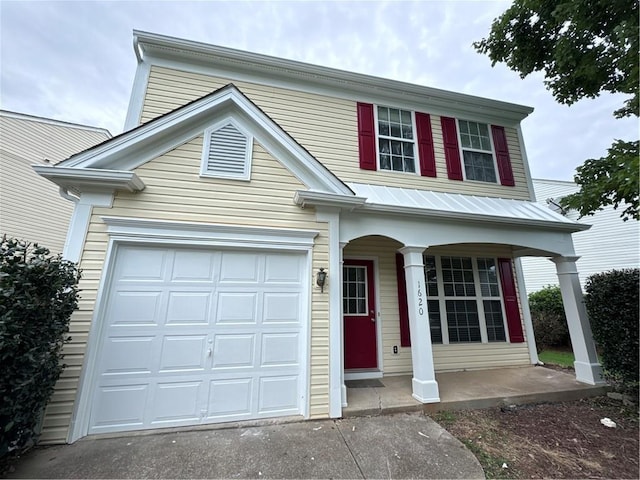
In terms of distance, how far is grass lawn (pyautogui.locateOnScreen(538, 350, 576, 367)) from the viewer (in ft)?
21.3

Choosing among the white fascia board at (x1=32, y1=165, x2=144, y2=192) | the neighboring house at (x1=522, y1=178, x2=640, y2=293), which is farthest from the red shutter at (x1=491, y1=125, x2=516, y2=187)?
the white fascia board at (x1=32, y1=165, x2=144, y2=192)

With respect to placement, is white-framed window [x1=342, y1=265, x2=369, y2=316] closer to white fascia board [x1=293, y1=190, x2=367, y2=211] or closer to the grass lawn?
white fascia board [x1=293, y1=190, x2=367, y2=211]

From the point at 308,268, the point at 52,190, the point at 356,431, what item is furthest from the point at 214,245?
the point at 52,190

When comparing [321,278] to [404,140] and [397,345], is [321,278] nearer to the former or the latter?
[397,345]

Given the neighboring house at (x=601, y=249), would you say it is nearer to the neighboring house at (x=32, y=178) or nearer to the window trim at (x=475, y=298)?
the window trim at (x=475, y=298)

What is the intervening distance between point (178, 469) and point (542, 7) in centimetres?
875

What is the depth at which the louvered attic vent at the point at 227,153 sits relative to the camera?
396 cm

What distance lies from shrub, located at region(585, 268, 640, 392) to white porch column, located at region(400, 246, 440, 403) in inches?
126

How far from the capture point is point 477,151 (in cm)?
669

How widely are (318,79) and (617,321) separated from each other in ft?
24.9

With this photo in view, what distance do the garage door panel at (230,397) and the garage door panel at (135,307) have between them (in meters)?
1.25

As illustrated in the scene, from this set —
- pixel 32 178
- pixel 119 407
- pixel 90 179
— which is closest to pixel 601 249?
pixel 119 407

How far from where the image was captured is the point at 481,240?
4777 mm

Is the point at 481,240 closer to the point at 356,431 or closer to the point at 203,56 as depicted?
the point at 356,431
